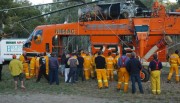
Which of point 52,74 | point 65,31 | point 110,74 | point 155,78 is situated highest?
point 65,31

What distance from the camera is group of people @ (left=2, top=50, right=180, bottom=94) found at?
15062 mm

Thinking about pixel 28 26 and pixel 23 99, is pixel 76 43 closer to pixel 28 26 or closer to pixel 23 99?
pixel 23 99

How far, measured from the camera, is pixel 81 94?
48.8ft

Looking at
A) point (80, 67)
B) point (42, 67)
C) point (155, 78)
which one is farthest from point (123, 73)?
point (42, 67)

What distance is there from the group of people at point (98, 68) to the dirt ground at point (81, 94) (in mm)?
492

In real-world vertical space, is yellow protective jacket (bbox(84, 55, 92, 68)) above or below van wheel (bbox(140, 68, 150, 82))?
above

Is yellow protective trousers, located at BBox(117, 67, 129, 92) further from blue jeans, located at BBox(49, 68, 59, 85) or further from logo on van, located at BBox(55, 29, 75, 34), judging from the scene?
logo on van, located at BBox(55, 29, 75, 34)

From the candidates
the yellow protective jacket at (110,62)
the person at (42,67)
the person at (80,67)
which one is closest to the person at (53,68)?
the person at (42,67)

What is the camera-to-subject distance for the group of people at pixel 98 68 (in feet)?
49.4

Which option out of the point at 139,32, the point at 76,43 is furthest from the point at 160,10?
the point at 76,43

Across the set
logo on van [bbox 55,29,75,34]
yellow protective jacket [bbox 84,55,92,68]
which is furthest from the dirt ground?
logo on van [bbox 55,29,75,34]

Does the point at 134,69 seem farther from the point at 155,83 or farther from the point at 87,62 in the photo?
the point at 87,62

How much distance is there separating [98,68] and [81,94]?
216 centimetres

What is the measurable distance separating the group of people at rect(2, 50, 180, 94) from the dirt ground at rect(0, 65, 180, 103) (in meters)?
0.49
